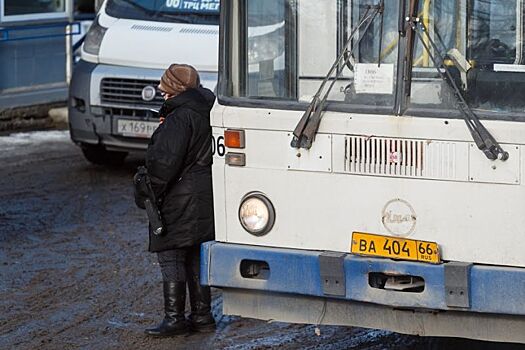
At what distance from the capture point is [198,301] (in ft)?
26.0

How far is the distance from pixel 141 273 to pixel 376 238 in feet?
11.0

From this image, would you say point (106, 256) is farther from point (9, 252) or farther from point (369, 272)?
point (369, 272)

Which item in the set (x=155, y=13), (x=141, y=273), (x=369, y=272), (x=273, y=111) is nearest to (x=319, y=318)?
(x=369, y=272)

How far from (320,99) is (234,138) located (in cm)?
A: 52

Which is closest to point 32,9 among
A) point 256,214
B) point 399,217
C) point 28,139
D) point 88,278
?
point 28,139

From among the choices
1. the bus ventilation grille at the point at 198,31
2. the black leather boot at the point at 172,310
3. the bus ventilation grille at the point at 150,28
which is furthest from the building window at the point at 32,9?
the black leather boot at the point at 172,310

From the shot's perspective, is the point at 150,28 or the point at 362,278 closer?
the point at 362,278

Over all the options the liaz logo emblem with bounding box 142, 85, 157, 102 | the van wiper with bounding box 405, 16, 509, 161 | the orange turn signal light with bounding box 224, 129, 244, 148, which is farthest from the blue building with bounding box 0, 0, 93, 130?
the van wiper with bounding box 405, 16, 509, 161

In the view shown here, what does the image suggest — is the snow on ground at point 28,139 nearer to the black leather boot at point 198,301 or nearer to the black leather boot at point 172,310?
the black leather boot at point 198,301

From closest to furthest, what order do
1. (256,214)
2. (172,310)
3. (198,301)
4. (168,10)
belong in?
(256,214)
(172,310)
(198,301)
(168,10)

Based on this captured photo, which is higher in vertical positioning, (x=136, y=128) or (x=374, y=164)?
(x=374, y=164)

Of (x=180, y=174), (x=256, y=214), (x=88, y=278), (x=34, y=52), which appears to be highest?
(x=34, y=52)

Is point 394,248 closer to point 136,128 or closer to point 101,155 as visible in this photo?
point 136,128

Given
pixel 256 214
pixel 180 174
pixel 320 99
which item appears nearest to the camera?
pixel 320 99
